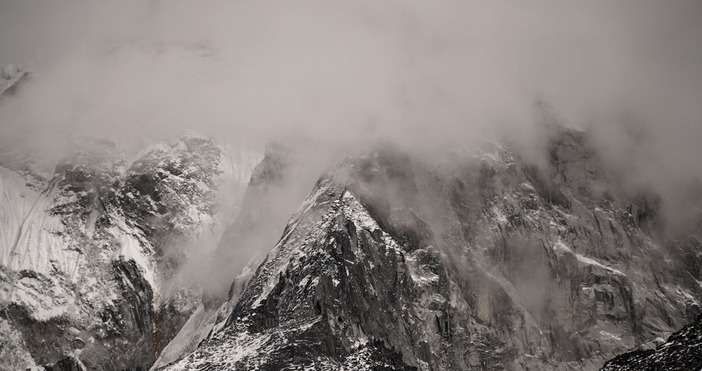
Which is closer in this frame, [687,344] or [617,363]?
[687,344]

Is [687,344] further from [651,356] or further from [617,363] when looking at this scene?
[617,363]

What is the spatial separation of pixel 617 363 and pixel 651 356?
32.1 ft

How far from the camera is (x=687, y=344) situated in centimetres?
13012

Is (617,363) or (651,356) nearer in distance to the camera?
(651,356)

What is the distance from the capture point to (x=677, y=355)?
427ft

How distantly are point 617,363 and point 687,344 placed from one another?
52.3ft

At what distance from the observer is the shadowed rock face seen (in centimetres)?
12725

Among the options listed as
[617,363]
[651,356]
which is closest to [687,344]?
[651,356]

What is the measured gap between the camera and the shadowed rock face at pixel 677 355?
417 ft

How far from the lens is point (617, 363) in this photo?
144500 millimetres

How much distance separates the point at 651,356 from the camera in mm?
135250

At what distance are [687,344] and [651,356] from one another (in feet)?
20.9
